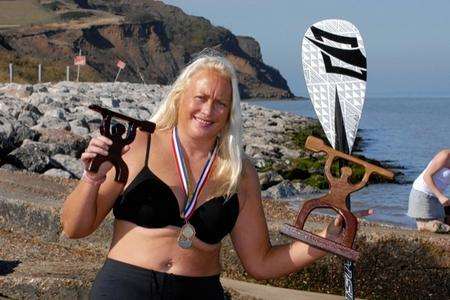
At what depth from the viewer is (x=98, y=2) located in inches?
6929

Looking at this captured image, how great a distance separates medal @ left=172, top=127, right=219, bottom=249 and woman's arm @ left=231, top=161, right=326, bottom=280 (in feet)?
0.61

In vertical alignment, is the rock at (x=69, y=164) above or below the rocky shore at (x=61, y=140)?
above

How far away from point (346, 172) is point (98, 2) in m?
175

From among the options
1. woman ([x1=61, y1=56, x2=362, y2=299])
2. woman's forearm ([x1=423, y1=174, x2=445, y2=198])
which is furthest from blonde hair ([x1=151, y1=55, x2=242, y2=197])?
woman's forearm ([x1=423, y1=174, x2=445, y2=198])

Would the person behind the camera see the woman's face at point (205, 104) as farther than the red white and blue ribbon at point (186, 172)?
Yes

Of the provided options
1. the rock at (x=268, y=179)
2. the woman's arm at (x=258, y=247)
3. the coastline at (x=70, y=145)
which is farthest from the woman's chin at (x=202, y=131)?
the rock at (x=268, y=179)

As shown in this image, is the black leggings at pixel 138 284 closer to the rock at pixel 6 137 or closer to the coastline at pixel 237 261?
the coastline at pixel 237 261

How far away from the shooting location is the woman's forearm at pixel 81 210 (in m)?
4.05

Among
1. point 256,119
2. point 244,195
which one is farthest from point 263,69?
point 244,195

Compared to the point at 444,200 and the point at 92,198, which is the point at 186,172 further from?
the point at 444,200

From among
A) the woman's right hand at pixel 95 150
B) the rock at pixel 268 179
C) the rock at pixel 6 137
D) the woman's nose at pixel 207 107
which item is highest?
the woman's nose at pixel 207 107

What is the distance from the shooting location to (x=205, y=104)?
4.27m

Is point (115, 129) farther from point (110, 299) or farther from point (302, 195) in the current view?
point (302, 195)

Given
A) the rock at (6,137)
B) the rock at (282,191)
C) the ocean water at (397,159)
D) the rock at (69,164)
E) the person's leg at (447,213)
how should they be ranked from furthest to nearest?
the ocean water at (397,159) → the rock at (282,191) → the rock at (6,137) → the rock at (69,164) → the person's leg at (447,213)
